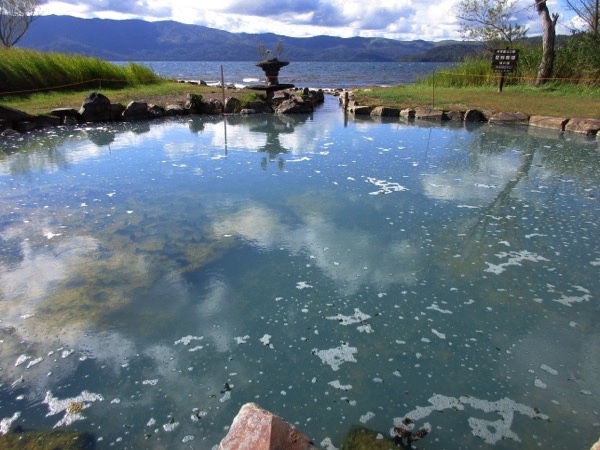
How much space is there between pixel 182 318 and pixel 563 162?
6.91m

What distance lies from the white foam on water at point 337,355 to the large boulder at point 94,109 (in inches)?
407

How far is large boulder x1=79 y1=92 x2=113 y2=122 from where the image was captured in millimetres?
10633

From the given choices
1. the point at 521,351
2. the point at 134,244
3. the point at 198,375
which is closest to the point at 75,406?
the point at 198,375

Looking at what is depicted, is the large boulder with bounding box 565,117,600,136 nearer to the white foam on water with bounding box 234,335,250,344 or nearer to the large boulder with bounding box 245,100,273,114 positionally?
the large boulder with bounding box 245,100,273,114

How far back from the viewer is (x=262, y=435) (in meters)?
1.50

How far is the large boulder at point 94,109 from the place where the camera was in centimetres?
1063

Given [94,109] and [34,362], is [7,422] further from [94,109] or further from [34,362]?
[94,109]

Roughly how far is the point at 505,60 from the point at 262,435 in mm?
15664

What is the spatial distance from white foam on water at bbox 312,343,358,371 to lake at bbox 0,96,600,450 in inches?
0.4

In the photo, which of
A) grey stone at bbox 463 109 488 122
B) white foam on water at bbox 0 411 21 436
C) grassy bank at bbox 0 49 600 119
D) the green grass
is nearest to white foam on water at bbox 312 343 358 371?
white foam on water at bbox 0 411 21 436

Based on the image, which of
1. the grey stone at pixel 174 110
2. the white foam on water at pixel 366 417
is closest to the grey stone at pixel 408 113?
the grey stone at pixel 174 110

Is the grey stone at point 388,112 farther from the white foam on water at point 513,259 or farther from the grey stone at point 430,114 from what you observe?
the white foam on water at point 513,259

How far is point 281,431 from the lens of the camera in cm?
154

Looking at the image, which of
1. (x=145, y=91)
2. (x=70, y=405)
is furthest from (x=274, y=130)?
(x=70, y=405)
